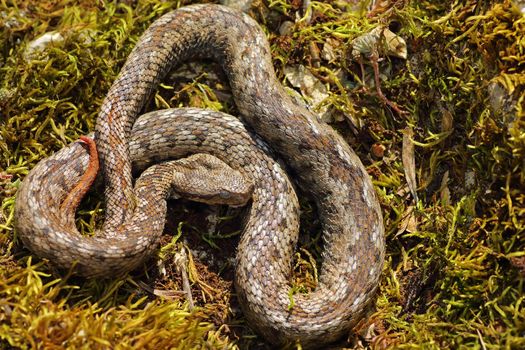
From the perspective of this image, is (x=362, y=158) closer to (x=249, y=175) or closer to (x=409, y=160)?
(x=409, y=160)

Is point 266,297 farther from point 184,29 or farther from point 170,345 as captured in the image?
point 184,29

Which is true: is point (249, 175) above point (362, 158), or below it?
above

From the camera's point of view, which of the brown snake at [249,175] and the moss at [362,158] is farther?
the brown snake at [249,175]

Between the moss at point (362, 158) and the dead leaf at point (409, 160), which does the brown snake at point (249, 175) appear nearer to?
the moss at point (362, 158)

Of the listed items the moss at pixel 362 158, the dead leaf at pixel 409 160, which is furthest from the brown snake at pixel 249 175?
the dead leaf at pixel 409 160

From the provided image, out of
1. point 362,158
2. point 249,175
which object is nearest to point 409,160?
point 362,158
